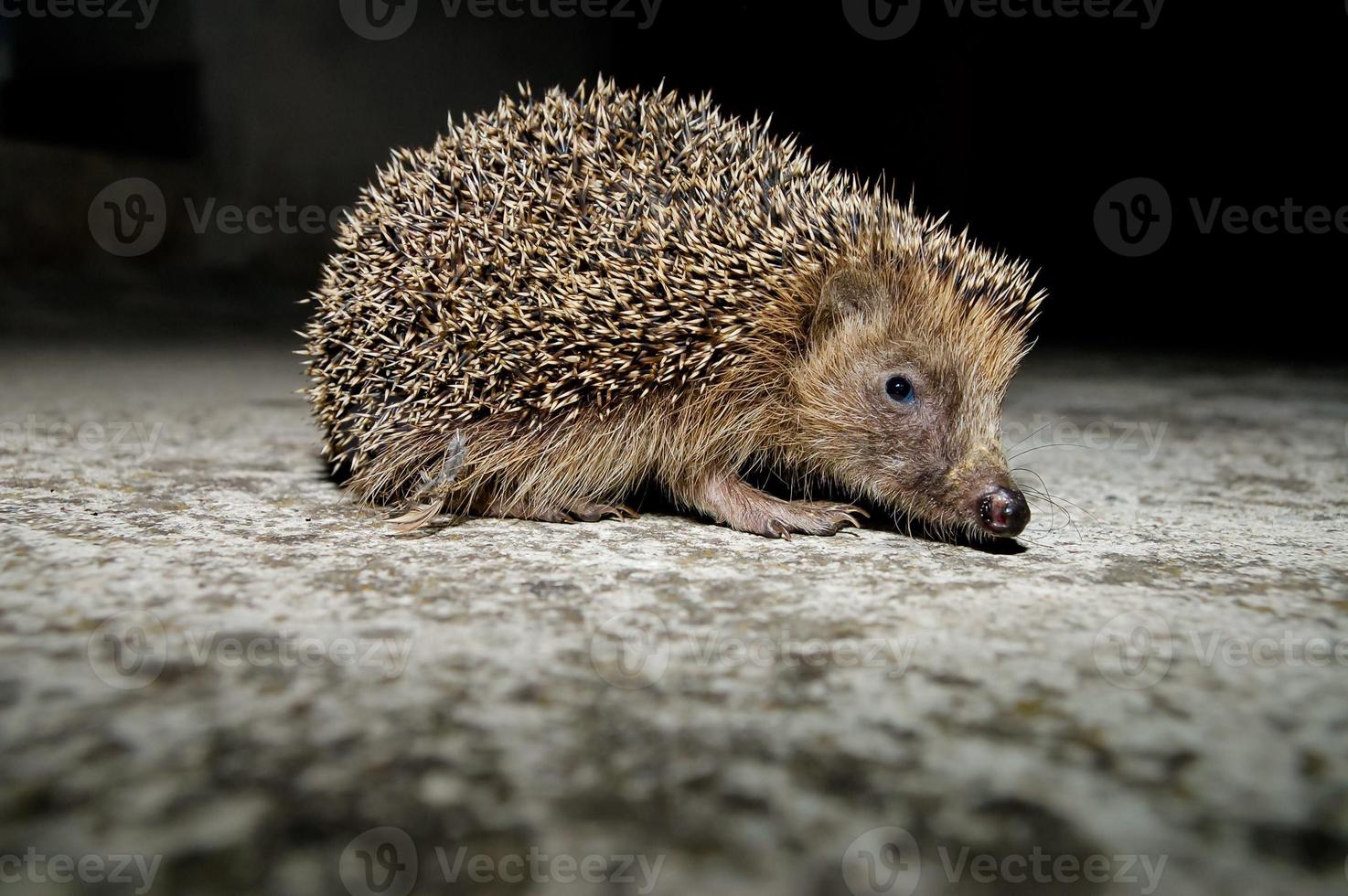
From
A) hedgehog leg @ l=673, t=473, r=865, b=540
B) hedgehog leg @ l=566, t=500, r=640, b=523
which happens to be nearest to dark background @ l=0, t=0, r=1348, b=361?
hedgehog leg @ l=673, t=473, r=865, b=540

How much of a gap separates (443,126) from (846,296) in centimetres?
1024

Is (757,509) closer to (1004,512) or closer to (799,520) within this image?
(799,520)

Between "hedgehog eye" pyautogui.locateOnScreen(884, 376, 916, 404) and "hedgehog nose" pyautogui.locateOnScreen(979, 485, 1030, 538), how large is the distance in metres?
0.44

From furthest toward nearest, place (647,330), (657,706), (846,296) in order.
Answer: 1. (846,296)
2. (647,330)
3. (657,706)

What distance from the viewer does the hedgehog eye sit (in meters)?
2.93

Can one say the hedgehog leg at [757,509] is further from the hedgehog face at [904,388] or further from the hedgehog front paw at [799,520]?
the hedgehog face at [904,388]

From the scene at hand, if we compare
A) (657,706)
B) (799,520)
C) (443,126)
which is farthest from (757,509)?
(443,126)

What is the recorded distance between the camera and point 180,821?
1.26 metres

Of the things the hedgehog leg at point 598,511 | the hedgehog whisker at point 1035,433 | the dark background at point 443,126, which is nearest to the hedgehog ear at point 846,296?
the hedgehog leg at point 598,511

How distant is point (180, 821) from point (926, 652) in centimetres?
132

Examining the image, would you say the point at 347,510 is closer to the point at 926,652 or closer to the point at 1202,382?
the point at 926,652

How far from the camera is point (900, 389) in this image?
294 cm

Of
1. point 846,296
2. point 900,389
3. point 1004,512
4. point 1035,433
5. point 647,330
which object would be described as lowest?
point 1004,512

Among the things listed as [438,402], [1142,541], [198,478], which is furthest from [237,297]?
[1142,541]
